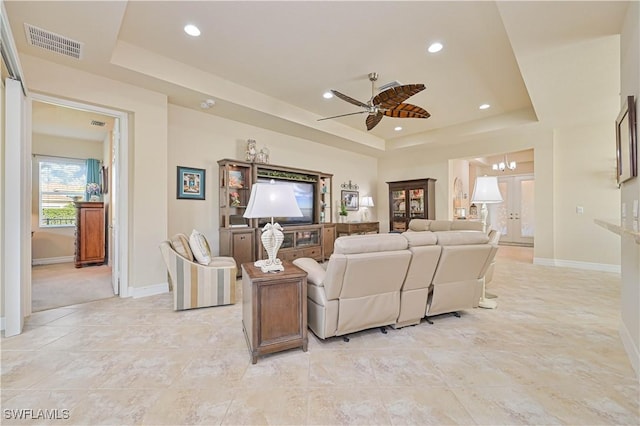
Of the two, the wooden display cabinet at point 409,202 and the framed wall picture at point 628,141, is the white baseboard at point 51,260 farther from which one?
the framed wall picture at point 628,141

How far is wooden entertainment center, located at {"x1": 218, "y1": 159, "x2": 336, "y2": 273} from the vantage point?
14.3 ft

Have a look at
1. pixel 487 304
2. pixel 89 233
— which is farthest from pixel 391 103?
pixel 89 233

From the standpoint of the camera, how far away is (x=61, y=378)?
180cm

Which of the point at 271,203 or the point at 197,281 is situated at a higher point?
the point at 271,203

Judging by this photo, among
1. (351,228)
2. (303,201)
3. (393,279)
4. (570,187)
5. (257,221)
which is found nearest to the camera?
(393,279)

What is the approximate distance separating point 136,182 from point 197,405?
2875 millimetres

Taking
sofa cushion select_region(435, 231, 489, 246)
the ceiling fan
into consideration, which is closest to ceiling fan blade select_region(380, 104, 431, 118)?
the ceiling fan

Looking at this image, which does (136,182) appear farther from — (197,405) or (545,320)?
(545,320)

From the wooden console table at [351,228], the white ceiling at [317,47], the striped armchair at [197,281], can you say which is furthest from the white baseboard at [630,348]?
the wooden console table at [351,228]

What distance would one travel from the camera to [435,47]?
10.2 feet

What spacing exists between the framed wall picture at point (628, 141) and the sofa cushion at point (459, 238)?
1080 millimetres

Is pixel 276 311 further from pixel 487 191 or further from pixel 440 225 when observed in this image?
pixel 440 225

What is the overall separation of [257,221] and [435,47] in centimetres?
344

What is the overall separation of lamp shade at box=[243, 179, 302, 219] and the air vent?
2310 millimetres
